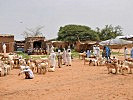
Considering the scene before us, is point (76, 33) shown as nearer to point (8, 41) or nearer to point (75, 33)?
point (75, 33)

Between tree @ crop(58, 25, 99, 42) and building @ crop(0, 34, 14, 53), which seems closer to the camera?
building @ crop(0, 34, 14, 53)

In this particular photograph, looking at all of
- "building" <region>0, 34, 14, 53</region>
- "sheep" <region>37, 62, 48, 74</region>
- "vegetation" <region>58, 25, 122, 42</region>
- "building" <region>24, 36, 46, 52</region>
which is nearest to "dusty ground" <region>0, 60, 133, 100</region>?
"sheep" <region>37, 62, 48, 74</region>

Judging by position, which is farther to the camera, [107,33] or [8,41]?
[107,33]

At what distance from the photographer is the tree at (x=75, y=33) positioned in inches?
2489

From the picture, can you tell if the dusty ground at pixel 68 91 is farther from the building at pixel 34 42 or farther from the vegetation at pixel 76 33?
the vegetation at pixel 76 33

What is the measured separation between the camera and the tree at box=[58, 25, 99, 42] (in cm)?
6322

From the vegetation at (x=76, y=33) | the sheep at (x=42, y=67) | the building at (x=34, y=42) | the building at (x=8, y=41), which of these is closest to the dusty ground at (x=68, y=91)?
the sheep at (x=42, y=67)

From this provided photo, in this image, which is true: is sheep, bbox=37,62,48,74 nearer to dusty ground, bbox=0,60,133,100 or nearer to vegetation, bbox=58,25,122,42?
dusty ground, bbox=0,60,133,100

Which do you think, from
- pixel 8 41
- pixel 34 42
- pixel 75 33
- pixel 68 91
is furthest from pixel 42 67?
pixel 75 33

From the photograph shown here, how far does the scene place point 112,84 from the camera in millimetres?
13477

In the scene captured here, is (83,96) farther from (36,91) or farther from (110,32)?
(110,32)

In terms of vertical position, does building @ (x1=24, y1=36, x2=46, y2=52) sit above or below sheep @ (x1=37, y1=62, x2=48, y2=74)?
above

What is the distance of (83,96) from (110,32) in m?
64.6

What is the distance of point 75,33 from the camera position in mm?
63844
